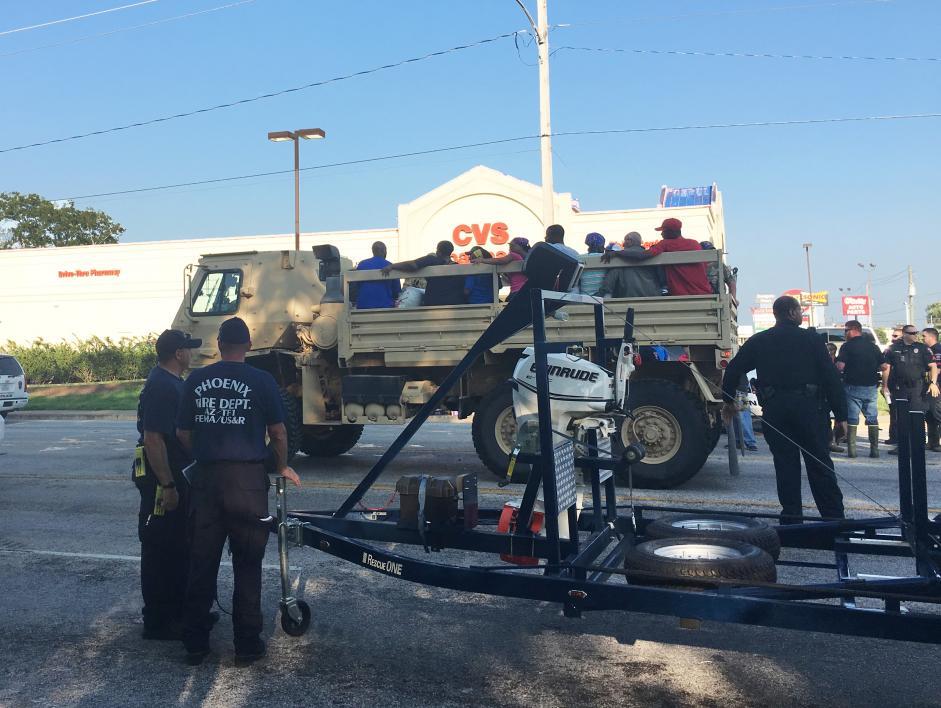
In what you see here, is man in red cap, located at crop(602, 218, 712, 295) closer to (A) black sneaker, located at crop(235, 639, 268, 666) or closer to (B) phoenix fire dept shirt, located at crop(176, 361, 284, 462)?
(B) phoenix fire dept shirt, located at crop(176, 361, 284, 462)


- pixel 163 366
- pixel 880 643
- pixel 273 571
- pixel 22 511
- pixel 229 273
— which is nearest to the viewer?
pixel 880 643

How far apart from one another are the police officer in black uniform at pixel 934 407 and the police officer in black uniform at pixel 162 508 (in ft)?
37.1

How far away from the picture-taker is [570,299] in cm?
475

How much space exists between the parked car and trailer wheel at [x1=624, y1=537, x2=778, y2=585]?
20923 mm

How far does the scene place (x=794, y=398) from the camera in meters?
6.64

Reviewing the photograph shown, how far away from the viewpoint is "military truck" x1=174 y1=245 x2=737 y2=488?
9523 millimetres

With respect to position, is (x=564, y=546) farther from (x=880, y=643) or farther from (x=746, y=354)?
(x=746, y=354)

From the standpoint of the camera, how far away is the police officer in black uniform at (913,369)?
12.7 m

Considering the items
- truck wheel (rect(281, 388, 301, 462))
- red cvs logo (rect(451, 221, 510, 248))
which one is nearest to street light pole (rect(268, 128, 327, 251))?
red cvs logo (rect(451, 221, 510, 248))

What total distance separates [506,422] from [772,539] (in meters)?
5.23

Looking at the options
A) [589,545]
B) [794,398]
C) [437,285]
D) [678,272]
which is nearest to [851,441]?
[678,272]

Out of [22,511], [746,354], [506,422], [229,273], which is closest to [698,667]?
[746,354]

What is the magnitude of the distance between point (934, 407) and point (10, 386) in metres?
19.8

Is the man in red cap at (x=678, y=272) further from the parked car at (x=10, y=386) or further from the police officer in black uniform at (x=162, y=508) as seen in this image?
the parked car at (x=10, y=386)
